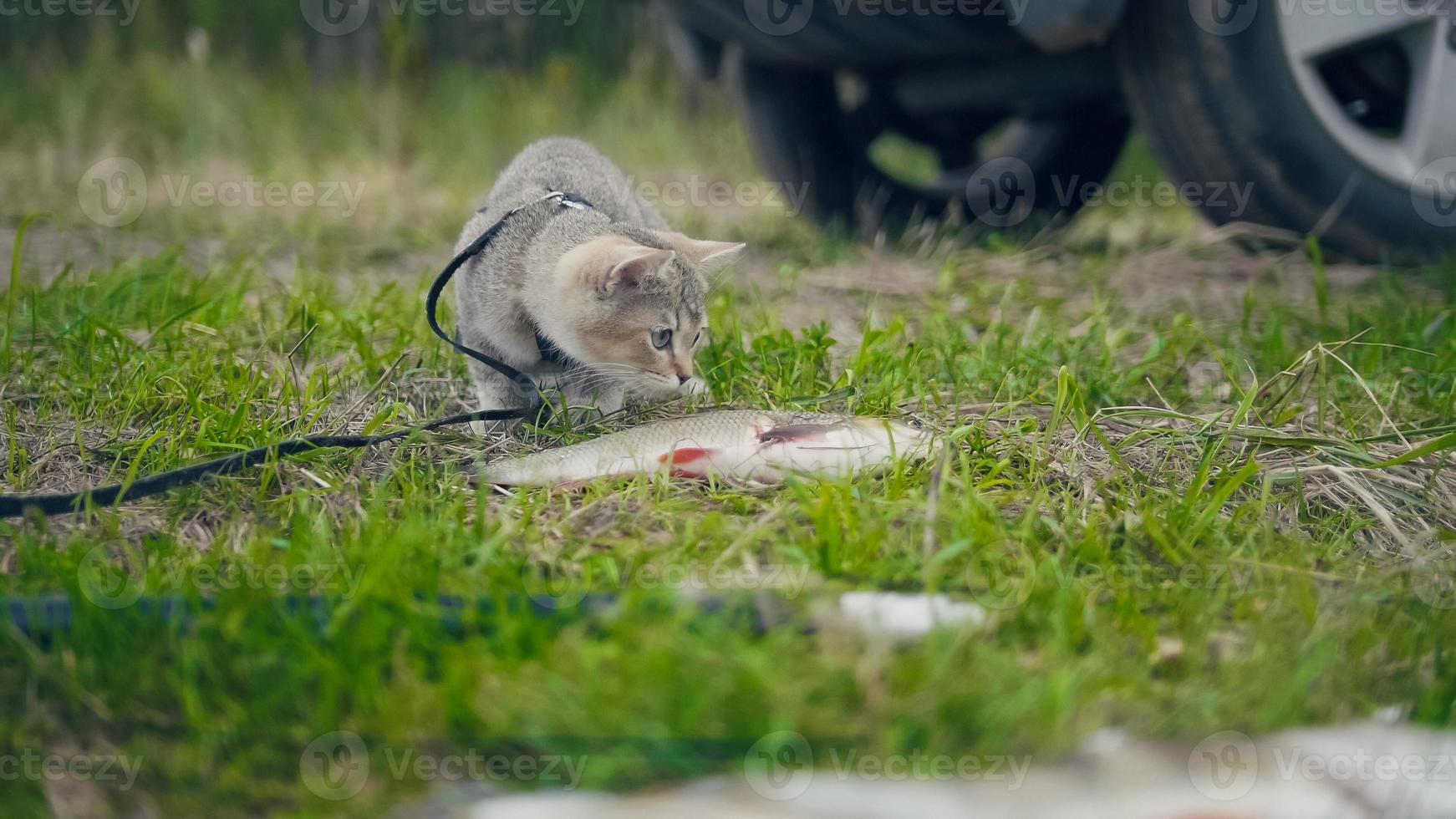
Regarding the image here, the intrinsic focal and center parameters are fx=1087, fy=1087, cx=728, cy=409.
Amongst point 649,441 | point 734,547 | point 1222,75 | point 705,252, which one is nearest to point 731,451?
point 649,441

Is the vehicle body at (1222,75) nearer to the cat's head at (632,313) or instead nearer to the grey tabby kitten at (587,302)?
the grey tabby kitten at (587,302)

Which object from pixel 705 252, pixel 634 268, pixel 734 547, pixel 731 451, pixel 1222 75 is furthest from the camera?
pixel 1222 75

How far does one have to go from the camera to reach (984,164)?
433cm

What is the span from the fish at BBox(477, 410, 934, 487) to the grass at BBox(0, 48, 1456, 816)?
38mm

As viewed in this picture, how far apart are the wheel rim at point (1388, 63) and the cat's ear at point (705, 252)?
1.65 m

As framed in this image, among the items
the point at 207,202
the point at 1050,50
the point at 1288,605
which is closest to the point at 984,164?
the point at 1050,50

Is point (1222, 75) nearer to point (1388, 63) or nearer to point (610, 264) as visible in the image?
point (1388, 63)

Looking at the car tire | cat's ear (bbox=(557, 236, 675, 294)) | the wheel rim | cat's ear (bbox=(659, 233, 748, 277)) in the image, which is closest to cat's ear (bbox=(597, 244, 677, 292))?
cat's ear (bbox=(557, 236, 675, 294))

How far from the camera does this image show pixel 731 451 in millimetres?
1922

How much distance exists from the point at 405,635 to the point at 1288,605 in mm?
1181

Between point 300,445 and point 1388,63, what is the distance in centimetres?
298

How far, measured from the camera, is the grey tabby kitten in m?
2.17

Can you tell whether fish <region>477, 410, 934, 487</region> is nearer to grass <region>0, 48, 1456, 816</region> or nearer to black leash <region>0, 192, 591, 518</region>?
grass <region>0, 48, 1456, 816</region>

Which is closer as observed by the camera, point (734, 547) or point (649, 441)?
point (734, 547)
